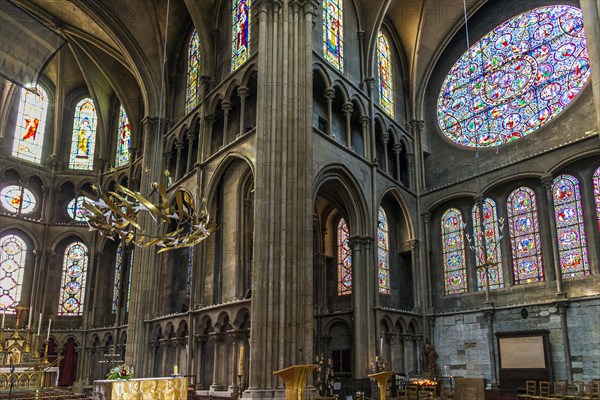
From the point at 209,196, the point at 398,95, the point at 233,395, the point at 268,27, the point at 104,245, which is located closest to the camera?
the point at 233,395

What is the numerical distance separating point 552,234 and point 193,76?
55.0ft

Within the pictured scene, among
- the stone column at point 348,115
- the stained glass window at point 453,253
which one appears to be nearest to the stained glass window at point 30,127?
the stone column at point 348,115

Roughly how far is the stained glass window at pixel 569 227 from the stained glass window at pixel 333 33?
374 inches

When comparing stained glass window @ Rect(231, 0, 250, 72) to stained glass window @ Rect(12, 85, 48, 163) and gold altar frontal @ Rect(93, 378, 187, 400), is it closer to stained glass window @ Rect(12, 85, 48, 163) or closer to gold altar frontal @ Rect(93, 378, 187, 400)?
stained glass window @ Rect(12, 85, 48, 163)

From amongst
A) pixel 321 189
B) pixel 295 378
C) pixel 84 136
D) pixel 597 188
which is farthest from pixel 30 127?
pixel 597 188

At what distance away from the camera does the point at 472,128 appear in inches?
928

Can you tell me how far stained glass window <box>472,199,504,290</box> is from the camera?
68.2 feet

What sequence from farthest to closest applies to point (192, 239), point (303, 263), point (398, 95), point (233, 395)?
point (398, 95)
point (233, 395)
point (303, 263)
point (192, 239)

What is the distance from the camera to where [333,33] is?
69.9ft

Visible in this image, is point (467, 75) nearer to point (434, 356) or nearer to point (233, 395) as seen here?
point (434, 356)

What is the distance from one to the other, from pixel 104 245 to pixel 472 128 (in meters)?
19.9

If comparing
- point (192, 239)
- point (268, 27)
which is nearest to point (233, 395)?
point (192, 239)

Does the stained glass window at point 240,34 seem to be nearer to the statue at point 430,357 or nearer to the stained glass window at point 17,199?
the statue at point 430,357

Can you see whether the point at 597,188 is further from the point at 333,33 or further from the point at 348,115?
the point at 333,33
